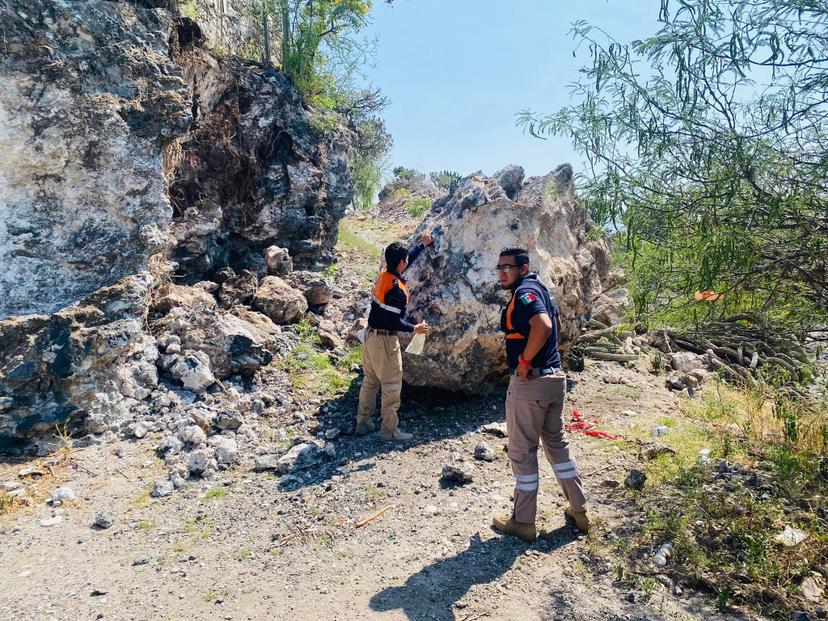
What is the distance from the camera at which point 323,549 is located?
12.6 feet

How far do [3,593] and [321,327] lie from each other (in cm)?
511

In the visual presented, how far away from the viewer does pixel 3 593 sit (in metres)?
3.41

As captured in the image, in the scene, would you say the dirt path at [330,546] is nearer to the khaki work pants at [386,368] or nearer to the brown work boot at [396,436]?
the brown work boot at [396,436]

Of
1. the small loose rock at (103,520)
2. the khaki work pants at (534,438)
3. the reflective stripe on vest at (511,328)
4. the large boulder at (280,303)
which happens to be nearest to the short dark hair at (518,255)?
the reflective stripe on vest at (511,328)

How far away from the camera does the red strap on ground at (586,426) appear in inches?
219

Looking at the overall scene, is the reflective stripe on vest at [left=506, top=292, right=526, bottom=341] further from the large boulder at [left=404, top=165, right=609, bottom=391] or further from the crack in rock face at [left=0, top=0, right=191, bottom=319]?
the crack in rock face at [left=0, top=0, right=191, bottom=319]

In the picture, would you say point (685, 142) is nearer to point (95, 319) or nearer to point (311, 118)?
point (95, 319)

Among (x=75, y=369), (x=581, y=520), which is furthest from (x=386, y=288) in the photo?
(x=75, y=369)

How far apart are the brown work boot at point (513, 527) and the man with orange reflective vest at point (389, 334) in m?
1.72

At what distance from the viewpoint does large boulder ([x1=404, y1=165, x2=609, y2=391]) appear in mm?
6047

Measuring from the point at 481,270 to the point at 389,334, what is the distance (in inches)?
55.4

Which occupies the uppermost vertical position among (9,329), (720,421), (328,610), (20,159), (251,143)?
(251,143)

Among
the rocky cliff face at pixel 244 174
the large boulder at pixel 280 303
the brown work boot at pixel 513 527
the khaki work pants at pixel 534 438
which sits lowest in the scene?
the brown work boot at pixel 513 527

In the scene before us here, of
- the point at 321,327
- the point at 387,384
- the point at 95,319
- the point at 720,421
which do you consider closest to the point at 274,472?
the point at 387,384
